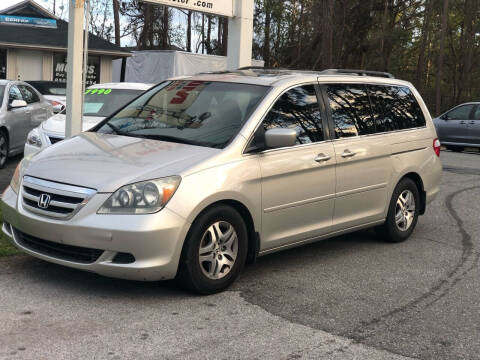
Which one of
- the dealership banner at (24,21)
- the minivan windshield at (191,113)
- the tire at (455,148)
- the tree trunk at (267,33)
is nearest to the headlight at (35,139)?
the minivan windshield at (191,113)

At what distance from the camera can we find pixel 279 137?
5.34 metres

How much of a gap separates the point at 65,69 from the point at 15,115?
→ 17516 mm

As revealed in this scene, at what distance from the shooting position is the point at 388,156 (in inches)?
266

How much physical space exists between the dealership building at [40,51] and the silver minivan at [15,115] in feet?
48.5

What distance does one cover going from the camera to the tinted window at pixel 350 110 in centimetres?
630

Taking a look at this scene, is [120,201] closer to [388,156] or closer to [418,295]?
[418,295]

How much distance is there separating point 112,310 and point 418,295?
239 centimetres

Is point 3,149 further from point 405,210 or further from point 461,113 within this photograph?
point 461,113

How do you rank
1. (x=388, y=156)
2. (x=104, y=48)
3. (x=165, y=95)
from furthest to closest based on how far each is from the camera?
(x=104, y=48) < (x=388, y=156) < (x=165, y=95)

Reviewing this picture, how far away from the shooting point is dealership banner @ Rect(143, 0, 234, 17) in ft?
32.5

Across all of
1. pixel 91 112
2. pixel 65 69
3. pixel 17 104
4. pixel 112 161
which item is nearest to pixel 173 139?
pixel 112 161

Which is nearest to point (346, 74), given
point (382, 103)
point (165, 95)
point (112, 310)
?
point (382, 103)

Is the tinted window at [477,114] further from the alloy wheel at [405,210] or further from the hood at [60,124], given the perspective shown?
the alloy wheel at [405,210]

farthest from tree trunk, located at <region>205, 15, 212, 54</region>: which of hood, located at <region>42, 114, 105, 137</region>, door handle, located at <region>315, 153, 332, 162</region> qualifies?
door handle, located at <region>315, 153, 332, 162</region>
